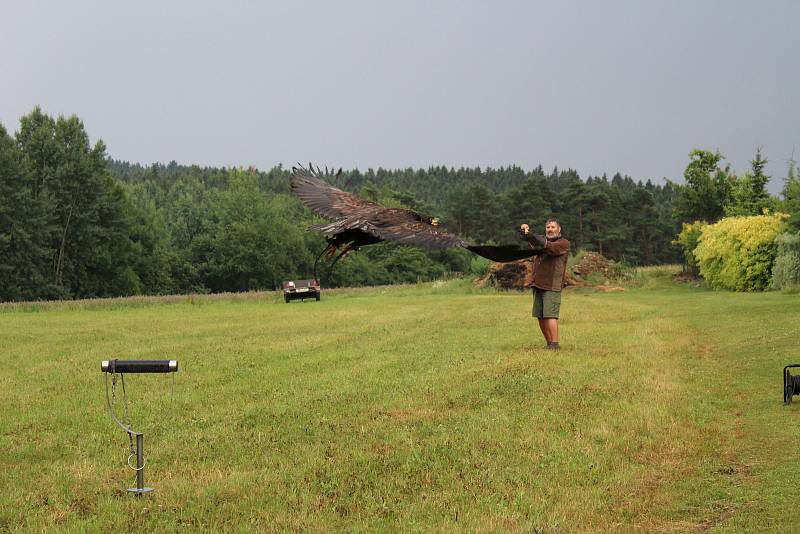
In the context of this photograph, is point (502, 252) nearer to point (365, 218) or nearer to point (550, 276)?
point (365, 218)

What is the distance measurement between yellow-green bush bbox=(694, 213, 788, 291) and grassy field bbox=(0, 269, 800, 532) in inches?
882

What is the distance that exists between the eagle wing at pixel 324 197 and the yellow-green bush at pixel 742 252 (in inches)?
1577

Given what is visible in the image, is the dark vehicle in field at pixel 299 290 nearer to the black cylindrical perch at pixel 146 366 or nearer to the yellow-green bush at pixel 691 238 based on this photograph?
the yellow-green bush at pixel 691 238

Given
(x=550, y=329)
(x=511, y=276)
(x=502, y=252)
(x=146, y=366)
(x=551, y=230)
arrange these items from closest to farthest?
(x=502, y=252) < (x=146, y=366) < (x=551, y=230) < (x=550, y=329) < (x=511, y=276)

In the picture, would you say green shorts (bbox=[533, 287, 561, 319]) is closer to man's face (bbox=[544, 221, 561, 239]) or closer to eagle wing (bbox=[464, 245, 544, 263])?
man's face (bbox=[544, 221, 561, 239])

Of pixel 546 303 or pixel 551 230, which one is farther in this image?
pixel 546 303

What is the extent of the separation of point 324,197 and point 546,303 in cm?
1344

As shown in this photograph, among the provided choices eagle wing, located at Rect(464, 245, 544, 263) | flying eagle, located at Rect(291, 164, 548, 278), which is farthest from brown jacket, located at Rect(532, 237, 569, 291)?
eagle wing, located at Rect(464, 245, 544, 263)

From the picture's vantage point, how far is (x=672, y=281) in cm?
5553

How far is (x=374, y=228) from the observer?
4.32 meters

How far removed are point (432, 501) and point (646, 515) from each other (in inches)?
80.6

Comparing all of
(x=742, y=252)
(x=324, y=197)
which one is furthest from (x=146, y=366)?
(x=742, y=252)

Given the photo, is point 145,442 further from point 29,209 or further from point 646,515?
point 29,209

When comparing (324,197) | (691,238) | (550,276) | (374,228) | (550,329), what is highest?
(691,238)
